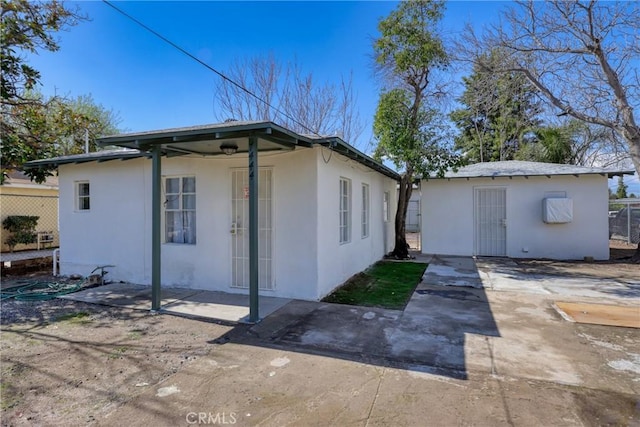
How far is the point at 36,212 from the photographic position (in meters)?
13.0

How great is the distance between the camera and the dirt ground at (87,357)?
9.48 ft

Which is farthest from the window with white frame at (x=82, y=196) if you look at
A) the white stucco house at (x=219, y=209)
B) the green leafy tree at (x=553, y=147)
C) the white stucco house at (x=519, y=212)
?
the green leafy tree at (x=553, y=147)

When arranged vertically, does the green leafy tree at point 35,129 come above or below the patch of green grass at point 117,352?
above

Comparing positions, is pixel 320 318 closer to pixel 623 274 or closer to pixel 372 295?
pixel 372 295

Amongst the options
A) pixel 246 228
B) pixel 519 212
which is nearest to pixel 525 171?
pixel 519 212

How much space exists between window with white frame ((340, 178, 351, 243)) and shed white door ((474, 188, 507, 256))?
234 inches

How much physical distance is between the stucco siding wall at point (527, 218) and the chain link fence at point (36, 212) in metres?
13.9

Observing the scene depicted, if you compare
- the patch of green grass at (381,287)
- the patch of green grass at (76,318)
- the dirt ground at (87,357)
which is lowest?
the dirt ground at (87,357)

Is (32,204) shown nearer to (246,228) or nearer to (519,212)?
(246,228)

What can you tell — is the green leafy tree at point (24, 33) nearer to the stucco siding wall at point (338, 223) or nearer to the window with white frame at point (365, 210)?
the stucco siding wall at point (338, 223)

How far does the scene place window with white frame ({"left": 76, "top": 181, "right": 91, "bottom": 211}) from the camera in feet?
26.9

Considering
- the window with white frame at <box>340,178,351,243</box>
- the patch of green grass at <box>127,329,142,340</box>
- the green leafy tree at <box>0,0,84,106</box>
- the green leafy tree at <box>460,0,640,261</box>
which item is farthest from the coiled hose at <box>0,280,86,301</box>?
the green leafy tree at <box>460,0,640,261</box>

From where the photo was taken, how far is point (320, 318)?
5.13 metres

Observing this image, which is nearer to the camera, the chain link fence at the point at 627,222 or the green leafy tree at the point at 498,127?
→ the chain link fence at the point at 627,222
